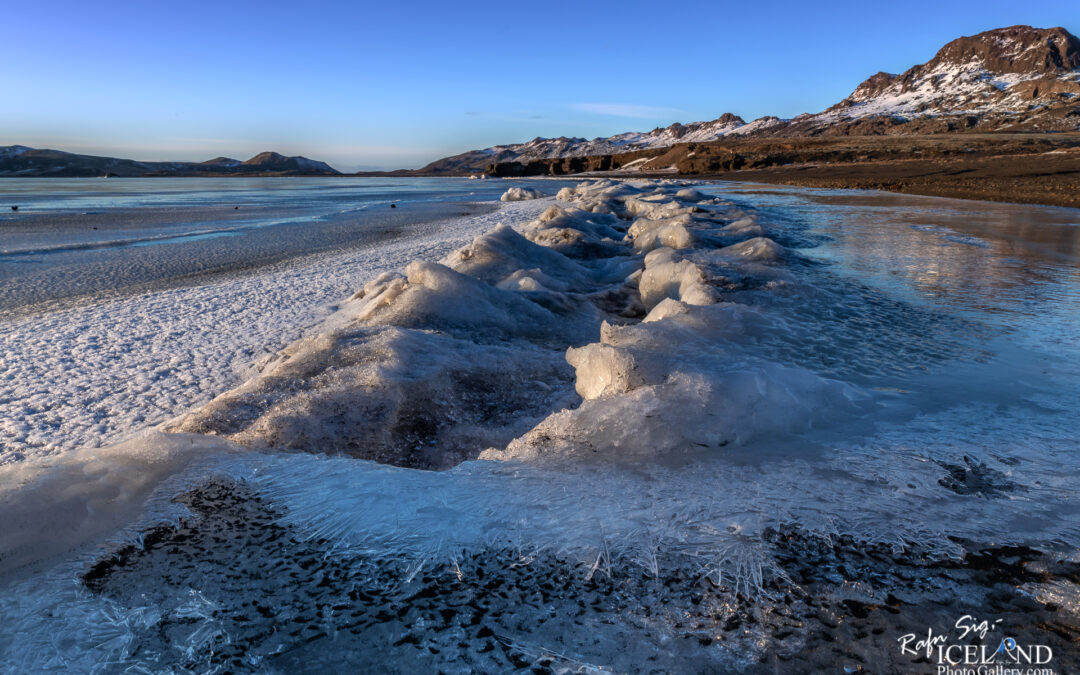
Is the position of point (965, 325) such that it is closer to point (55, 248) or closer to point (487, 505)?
point (487, 505)

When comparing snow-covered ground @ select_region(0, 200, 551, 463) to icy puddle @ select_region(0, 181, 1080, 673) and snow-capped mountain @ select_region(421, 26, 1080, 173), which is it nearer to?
icy puddle @ select_region(0, 181, 1080, 673)

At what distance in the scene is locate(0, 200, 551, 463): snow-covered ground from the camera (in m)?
3.84

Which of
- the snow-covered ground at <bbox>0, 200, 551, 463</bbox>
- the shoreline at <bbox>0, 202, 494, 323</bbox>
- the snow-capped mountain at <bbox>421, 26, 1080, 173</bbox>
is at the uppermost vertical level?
the snow-capped mountain at <bbox>421, 26, 1080, 173</bbox>

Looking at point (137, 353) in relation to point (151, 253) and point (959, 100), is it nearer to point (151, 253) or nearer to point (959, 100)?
point (151, 253)

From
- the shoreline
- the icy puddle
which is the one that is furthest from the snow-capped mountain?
the icy puddle

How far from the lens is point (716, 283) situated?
21.8 ft

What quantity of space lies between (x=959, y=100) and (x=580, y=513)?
121844 millimetres

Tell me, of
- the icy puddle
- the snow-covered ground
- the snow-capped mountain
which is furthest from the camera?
the snow-capped mountain

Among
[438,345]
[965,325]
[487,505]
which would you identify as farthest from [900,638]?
[965,325]

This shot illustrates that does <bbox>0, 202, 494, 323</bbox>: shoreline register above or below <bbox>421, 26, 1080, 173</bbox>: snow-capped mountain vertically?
below

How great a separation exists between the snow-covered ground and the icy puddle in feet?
3.06

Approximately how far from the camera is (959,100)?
9344cm

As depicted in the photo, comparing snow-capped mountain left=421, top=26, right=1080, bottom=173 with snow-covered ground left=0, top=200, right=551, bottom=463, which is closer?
snow-covered ground left=0, top=200, right=551, bottom=463

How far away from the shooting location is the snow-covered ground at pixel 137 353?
384 cm
